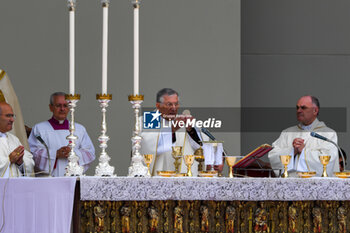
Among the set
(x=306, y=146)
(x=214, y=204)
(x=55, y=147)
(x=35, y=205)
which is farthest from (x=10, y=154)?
(x=306, y=146)

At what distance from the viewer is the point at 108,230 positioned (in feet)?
13.1

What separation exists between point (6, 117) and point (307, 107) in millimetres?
2621

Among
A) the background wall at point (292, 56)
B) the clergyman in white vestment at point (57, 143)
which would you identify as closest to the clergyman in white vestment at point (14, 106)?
the clergyman in white vestment at point (57, 143)

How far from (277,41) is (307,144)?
2.45m

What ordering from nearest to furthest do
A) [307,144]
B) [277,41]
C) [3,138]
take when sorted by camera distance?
[3,138] < [307,144] < [277,41]

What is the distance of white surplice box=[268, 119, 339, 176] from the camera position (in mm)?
5754

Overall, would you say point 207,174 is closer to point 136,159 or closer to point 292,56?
point 136,159

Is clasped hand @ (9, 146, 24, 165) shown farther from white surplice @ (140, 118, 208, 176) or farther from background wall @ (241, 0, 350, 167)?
background wall @ (241, 0, 350, 167)

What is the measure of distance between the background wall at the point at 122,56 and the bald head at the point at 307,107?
1870 mm

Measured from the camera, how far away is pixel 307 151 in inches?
234

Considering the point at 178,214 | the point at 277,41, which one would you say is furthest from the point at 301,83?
the point at 178,214

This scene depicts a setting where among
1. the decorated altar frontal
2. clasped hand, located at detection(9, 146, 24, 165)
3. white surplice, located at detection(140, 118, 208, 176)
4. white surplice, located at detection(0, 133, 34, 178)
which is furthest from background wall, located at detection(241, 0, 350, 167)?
the decorated altar frontal

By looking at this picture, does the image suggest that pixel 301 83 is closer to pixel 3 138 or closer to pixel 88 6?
pixel 88 6

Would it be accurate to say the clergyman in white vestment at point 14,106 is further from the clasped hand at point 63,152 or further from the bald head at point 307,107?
the bald head at point 307,107
